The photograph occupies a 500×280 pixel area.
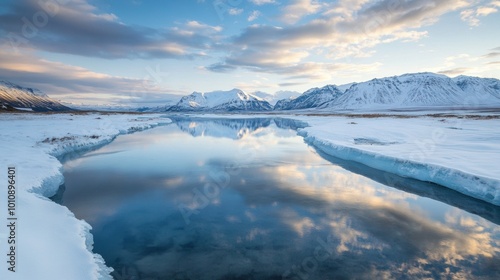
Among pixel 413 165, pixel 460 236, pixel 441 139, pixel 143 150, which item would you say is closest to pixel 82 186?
pixel 143 150

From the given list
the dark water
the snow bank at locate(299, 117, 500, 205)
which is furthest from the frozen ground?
the dark water

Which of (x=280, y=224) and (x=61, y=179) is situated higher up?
(x=61, y=179)

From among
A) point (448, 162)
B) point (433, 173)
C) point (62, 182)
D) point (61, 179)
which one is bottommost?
point (62, 182)

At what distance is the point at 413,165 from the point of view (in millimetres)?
15961

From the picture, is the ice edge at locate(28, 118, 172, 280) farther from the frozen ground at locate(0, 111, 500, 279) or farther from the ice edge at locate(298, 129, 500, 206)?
the ice edge at locate(298, 129, 500, 206)

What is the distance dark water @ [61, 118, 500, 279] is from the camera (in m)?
7.25

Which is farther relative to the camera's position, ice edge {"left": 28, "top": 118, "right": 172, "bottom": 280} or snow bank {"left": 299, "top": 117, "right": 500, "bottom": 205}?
snow bank {"left": 299, "top": 117, "right": 500, "bottom": 205}

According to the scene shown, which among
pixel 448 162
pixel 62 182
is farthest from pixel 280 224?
pixel 62 182

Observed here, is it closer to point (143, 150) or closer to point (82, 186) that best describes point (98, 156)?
point (143, 150)

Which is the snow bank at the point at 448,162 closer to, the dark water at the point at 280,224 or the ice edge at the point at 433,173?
the ice edge at the point at 433,173

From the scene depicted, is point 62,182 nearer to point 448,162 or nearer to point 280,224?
point 280,224

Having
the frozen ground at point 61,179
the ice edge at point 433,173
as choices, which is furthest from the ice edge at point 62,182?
the ice edge at point 433,173

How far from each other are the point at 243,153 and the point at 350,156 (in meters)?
9.22

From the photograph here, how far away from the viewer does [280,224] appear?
9859 mm
